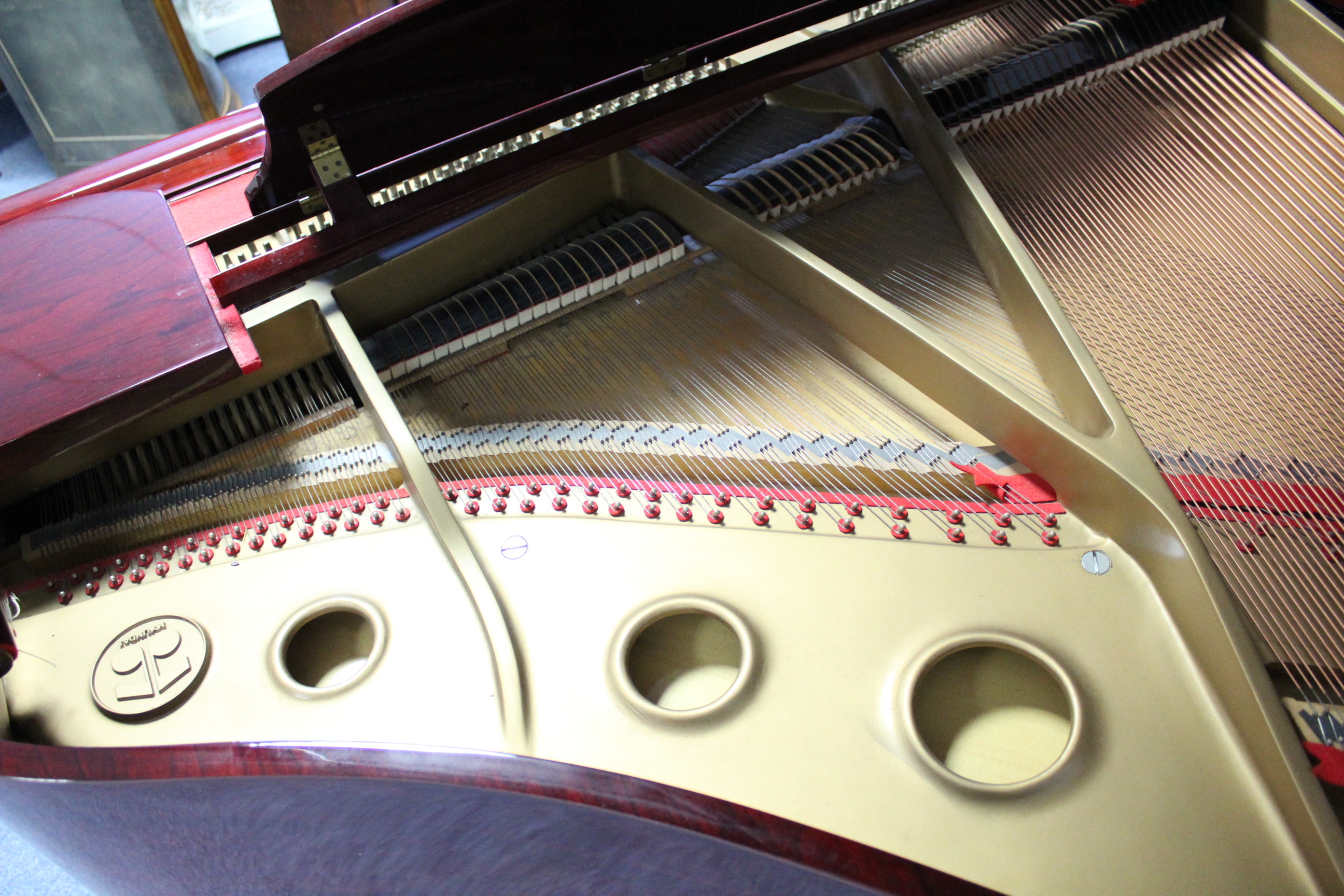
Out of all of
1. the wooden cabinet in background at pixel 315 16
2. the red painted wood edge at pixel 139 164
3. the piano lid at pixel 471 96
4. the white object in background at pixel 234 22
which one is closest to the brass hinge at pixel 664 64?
the piano lid at pixel 471 96

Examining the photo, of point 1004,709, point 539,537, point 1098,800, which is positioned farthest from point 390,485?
point 1098,800

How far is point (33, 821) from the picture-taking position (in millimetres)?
1604

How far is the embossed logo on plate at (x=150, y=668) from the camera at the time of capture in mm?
1729

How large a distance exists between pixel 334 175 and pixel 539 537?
0.87 metres

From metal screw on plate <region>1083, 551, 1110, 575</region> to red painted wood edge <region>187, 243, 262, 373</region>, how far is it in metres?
1.62

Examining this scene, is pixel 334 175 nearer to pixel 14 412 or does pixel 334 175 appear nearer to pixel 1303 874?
pixel 14 412

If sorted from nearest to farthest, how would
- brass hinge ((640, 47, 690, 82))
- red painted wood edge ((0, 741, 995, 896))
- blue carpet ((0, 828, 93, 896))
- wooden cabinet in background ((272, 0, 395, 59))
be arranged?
red painted wood edge ((0, 741, 995, 896)), brass hinge ((640, 47, 690, 82)), blue carpet ((0, 828, 93, 896)), wooden cabinet in background ((272, 0, 395, 59))

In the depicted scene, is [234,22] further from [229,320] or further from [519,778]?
[519,778]

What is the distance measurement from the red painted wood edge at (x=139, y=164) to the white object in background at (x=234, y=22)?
4051 mm

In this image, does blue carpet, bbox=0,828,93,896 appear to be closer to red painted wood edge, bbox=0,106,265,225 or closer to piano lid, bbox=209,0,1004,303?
red painted wood edge, bbox=0,106,265,225

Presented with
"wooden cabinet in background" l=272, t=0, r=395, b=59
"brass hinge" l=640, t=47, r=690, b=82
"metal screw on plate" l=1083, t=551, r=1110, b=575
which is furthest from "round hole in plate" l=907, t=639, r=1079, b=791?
"wooden cabinet in background" l=272, t=0, r=395, b=59

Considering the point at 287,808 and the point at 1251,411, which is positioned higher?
the point at 287,808

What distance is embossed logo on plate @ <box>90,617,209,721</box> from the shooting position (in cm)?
173

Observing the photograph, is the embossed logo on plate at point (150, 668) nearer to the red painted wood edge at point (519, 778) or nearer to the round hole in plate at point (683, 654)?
the red painted wood edge at point (519, 778)
